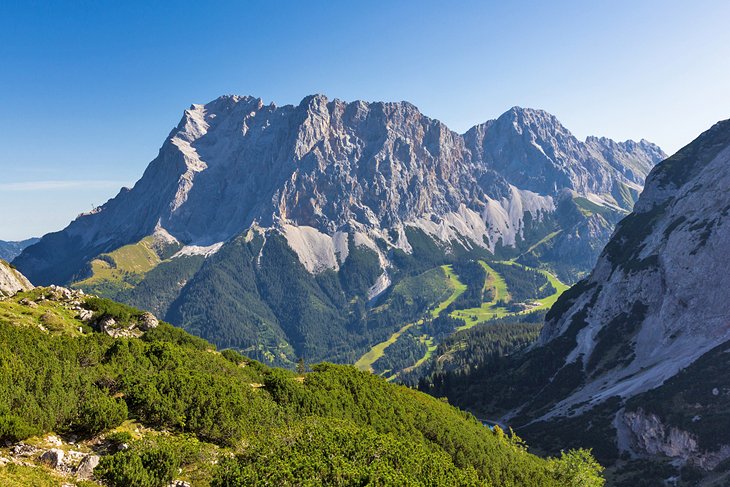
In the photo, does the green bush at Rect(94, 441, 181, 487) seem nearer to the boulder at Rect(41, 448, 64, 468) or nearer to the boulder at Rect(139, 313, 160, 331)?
the boulder at Rect(41, 448, 64, 468)

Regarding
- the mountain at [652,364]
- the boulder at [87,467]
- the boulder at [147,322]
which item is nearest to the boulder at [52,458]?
the boulder at [87,467]

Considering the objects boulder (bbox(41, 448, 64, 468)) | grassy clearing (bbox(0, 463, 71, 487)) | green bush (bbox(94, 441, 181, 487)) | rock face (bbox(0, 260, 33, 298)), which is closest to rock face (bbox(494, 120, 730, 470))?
green bush (bbox(94, 441, 181, 487))

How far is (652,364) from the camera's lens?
14375cm

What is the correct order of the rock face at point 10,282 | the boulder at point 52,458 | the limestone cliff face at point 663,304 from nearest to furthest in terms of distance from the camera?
the boulder at point 52,458 → the rock face at point 10,282 → the limestone cliff face at point 663,304

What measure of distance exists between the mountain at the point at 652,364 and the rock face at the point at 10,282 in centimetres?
14217

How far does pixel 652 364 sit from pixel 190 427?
15226 cm

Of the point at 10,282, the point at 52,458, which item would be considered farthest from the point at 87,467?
the point at 10,282

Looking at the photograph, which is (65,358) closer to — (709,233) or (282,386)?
(282,386)

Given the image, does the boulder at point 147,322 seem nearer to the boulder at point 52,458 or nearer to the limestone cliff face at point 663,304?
the boulder at point 52,458

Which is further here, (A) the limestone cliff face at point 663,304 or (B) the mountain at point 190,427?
(A) the limestone cliff face at point 663,304

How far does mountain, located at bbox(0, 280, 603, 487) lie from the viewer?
3556cm

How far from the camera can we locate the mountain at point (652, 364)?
103250 millimetres

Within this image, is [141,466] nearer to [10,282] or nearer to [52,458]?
[52,458]

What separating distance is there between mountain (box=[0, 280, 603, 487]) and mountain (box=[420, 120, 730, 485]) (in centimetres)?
4561
